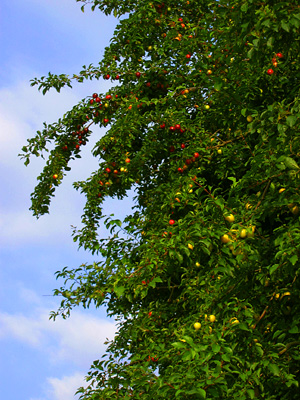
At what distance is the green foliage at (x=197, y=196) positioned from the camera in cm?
386

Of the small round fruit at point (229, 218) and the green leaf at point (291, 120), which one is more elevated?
the small round fruit at point (229, 218)

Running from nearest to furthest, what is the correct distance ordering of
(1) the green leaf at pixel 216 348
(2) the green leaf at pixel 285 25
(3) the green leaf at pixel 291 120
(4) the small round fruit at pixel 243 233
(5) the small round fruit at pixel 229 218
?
1. (2) the green leaf at pixel 285 25
2. (3) the green leaf at pixel 291 120
3. (1) the green leaf at pixel 216 348
4. (4) the small round fruit at pixel 243 233
5. (5) the small round fruit at pixel 229 218

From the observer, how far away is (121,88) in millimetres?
7660

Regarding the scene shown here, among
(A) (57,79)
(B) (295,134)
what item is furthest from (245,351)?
(A) (57,79)

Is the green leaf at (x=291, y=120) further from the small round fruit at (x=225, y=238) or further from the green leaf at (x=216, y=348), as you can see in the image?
the green leaf at (x=216, y=348)

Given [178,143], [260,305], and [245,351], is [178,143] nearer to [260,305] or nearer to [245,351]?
[260,305]

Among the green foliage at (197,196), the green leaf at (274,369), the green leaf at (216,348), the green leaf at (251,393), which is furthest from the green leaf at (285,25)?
the green leaf at (251,393)

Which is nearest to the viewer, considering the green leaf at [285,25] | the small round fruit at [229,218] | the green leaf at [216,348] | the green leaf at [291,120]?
the green leaf at [285,25]

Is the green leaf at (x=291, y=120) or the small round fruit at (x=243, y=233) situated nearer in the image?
the green leaf at (x=291, y=120)

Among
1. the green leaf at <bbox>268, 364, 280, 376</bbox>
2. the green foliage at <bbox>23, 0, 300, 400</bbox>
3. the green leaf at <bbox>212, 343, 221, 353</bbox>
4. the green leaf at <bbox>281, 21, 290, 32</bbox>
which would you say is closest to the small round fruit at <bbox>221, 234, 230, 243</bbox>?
the green foliage at <bbox>23, 0, 300, 400</bbox>

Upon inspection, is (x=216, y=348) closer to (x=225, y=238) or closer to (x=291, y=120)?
(x=225, y=238)

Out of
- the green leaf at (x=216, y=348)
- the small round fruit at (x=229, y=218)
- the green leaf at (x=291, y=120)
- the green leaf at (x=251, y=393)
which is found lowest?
the green leaf at (x=251, y=393)

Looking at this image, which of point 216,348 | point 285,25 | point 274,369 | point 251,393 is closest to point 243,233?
point 216,348

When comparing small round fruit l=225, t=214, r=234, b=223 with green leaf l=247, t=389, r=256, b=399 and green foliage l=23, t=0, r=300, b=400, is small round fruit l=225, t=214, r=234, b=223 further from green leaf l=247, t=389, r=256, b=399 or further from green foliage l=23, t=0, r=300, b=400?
green leaf l=247, t=389, r=256, b=399
